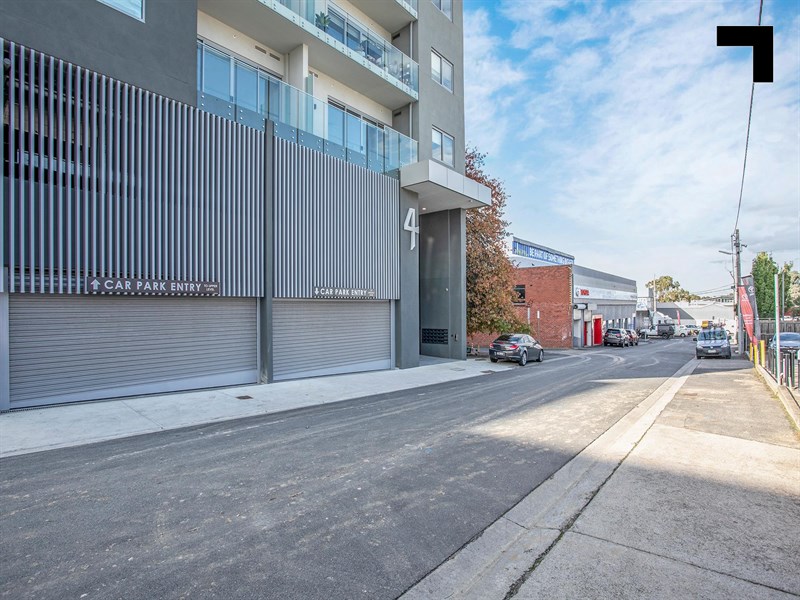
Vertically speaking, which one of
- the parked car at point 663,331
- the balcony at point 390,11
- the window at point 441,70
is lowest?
the parked car at point 663,331

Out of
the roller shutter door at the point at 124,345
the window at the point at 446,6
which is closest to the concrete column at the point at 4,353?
the roller shutter door at the point at 124,345

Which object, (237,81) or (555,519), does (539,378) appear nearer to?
(555,519)

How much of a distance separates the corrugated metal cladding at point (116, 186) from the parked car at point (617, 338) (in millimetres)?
33348

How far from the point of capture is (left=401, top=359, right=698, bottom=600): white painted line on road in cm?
325

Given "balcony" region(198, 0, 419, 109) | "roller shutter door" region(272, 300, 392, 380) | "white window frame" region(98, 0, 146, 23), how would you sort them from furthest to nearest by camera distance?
"roller shutter door" region(272, 300, 392, 380) → "balcony" region(198, 0, 419, 109) → "white window frame" region(98, 0, 146, 23)

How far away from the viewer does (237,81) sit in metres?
12.8

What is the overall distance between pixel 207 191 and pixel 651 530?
472 inches

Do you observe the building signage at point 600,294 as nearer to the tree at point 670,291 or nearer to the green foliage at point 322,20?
the green foliage at point 322,20

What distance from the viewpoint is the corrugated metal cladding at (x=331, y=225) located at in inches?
536

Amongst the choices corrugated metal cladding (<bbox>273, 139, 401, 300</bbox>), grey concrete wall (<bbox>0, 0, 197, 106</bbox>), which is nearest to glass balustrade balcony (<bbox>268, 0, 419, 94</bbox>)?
grey concrete wall (<bbox>0, 0, 197, 106</bbox>)

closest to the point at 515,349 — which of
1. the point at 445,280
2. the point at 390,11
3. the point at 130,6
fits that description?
the point at 445,280

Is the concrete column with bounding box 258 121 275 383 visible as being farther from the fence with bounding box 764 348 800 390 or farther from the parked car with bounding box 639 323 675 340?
the parked car with bounding box 639 323 675 340

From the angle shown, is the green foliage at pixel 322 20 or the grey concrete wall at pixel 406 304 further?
the grey concrete wall at pixel 406 304

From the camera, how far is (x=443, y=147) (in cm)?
2083
